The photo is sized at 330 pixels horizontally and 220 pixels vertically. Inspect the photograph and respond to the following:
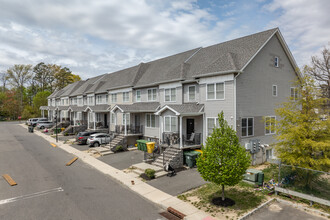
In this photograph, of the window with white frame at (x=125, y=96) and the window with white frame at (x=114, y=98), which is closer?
the window with white frame at (x=125, y=96)

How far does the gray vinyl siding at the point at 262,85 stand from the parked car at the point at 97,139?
664 inches

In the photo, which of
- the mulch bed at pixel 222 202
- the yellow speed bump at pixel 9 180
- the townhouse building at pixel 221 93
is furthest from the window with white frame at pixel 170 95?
the yellow speed bump at pixel 9 180

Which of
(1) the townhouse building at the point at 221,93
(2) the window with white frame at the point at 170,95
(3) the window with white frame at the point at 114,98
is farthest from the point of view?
(3) the window with white frame at the point at 114,98

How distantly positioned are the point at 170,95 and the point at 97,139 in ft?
36.8

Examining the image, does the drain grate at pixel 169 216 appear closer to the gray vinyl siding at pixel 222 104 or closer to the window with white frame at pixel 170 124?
the gray vinyl siding at pixel 222 104

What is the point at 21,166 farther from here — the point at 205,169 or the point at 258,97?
the point at 258,97

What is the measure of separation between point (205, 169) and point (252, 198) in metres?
3.26

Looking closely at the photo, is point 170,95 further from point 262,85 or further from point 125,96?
point 125,96

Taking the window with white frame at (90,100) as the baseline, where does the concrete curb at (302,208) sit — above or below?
below

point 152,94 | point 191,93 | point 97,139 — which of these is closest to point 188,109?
point 191,93

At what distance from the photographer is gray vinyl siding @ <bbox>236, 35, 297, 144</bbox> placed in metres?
16.5

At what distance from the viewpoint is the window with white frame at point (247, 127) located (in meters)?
16.7

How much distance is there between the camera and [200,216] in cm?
918

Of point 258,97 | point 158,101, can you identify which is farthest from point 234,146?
point 158,101
